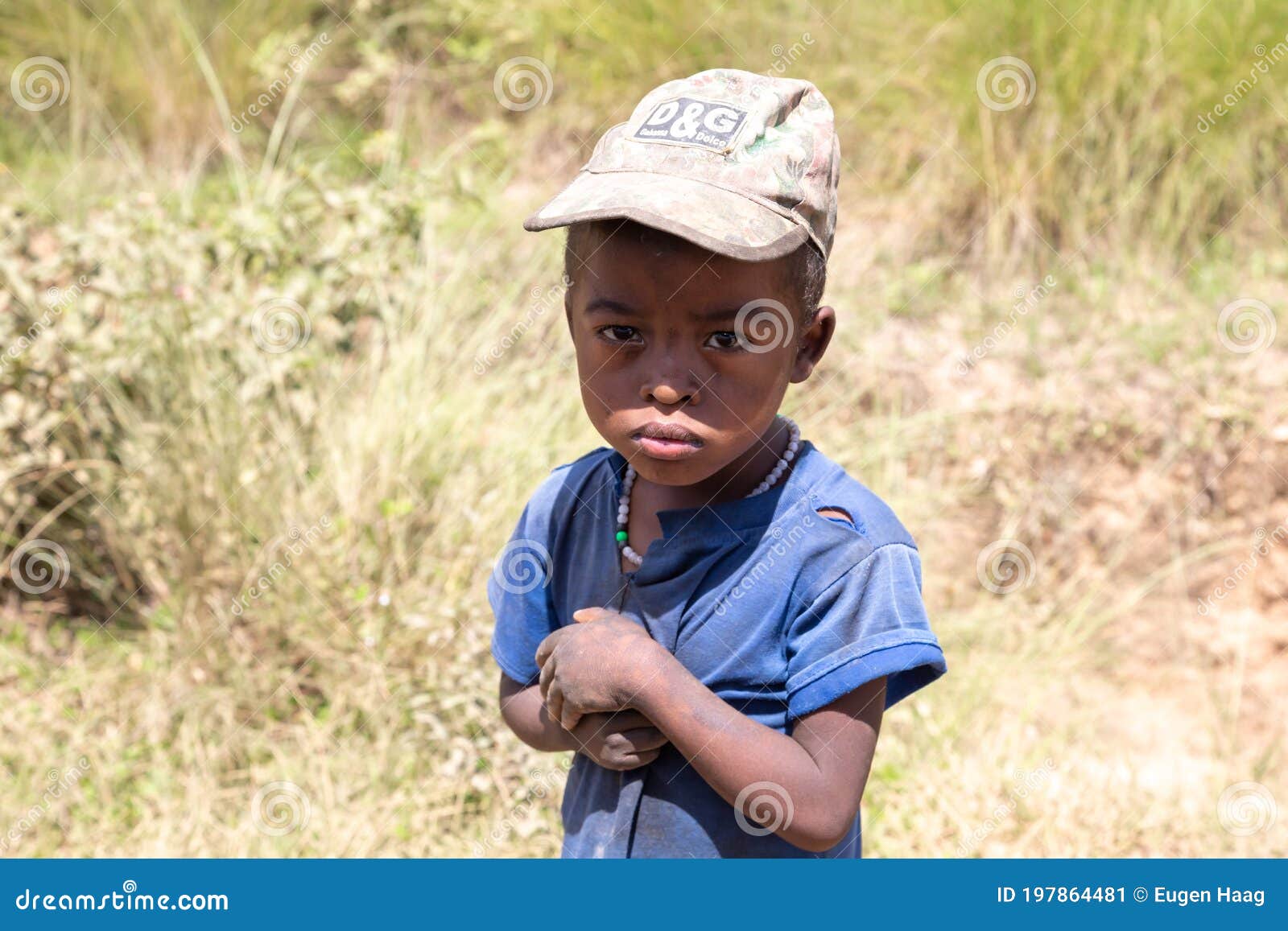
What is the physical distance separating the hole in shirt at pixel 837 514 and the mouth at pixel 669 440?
21 cm

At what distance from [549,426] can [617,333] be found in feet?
6.88

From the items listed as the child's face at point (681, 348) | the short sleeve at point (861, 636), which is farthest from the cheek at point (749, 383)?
the short sleeve at point (861, 636)

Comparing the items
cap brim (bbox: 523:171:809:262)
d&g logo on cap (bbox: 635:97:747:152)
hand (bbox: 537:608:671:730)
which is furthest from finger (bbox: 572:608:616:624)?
d&g logo on cap (bbox: 635:97:747:152)

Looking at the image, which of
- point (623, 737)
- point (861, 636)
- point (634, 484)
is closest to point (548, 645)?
point (623, 737)

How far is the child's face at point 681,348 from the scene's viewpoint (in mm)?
1446

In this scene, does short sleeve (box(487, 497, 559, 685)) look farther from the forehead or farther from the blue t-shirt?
the forehead

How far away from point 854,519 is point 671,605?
0.83 ft

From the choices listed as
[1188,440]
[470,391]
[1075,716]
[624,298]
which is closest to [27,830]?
[470,391]

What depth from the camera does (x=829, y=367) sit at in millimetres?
4383

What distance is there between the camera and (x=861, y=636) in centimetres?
150

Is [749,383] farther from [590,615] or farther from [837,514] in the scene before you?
[590,615]

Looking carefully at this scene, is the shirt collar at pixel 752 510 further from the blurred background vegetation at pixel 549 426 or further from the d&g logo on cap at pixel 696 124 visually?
the blurred background vegetation at pixel 549 426

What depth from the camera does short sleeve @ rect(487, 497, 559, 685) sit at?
1765mm

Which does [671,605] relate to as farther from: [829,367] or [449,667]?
[829,367]
